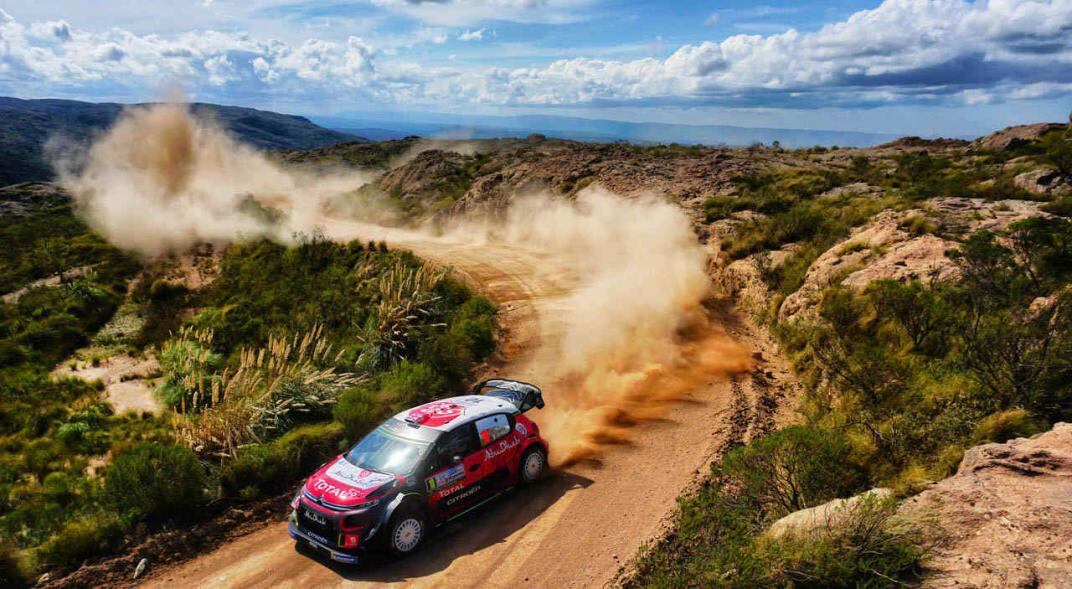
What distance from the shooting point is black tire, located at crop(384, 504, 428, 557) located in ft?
27.9

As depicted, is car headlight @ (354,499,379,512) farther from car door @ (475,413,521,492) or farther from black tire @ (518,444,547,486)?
black tire @ (518,444,547,486)

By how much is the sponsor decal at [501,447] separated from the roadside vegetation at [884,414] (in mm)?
2955

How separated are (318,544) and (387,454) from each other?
5.35 feet

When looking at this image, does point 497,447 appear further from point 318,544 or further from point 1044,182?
point 1044,182

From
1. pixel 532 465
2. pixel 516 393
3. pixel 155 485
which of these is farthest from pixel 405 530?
pixel 155 485

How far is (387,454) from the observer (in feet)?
31.2

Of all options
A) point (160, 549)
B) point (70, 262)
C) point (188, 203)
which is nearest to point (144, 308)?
point (70, 262)

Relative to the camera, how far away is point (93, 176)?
57.7 meters

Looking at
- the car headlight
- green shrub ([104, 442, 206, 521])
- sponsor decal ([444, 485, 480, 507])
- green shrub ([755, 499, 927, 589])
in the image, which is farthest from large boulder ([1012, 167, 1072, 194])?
green shrub ([104, 442, 206, 521])

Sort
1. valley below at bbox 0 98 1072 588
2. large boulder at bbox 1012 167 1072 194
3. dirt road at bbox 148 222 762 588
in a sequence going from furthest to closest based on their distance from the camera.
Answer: large boulder at bbox 1012 167 1072 194 → dirt road at bbox 148 222 762 588 → valley below at bbox 0 98 1072 588

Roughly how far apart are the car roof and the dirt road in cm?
160

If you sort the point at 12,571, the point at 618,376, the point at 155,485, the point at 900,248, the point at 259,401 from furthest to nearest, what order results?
the point at 900,248 < the point at 618,376 < the point at 259,401 < the point at 155,485 < the point at 12,571

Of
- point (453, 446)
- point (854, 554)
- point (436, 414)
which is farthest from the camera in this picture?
point (436, 414)

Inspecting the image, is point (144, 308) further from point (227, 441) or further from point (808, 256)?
point (808, 256)
